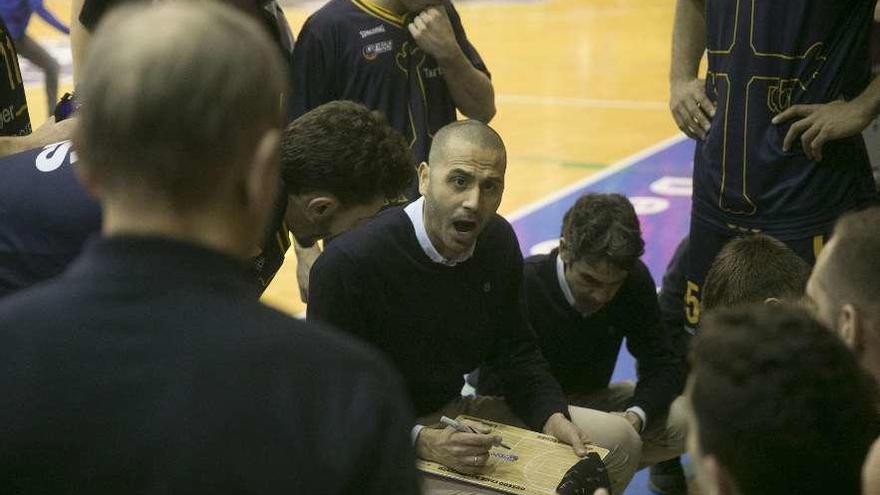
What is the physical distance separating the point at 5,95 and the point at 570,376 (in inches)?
79.7

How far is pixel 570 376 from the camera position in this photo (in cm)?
415

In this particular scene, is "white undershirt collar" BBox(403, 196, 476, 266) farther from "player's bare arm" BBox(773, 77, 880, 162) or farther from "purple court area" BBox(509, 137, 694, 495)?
"purple court area" BBox(509, 137, 694, 495)

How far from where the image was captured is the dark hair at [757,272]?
323 cm

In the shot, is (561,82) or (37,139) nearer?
(37,139)

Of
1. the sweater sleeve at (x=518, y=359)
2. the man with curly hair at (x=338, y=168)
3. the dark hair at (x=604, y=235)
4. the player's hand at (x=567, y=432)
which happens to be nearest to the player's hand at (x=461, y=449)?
the player's hand at (x=567, y=432)

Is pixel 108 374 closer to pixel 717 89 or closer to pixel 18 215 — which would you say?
pixel 18 215

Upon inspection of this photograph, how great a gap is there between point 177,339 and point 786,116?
267cm

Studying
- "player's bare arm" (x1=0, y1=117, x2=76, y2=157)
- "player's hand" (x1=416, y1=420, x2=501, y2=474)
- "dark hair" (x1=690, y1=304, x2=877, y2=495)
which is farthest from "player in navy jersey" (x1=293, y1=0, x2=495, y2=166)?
"dark hair" (x1=690, y1=304, x2=877, y2=495)

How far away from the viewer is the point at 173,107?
129 cm

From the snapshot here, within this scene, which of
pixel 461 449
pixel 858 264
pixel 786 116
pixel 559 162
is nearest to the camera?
pixel 858 264

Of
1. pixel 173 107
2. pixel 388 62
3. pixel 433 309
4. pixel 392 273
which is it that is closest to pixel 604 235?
pixel 433 309

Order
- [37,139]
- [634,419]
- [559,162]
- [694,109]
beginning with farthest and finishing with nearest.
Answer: [559,162]
[634,419]
[694,109]
[37,139]

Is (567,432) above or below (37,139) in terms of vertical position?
below

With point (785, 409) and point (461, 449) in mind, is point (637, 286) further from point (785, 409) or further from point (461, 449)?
point (785, 409)
